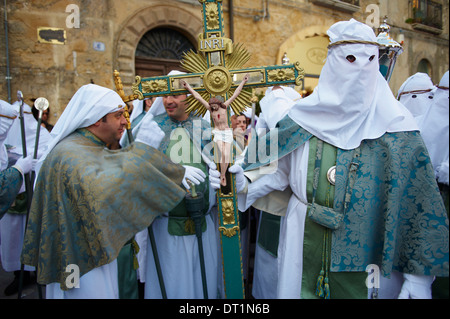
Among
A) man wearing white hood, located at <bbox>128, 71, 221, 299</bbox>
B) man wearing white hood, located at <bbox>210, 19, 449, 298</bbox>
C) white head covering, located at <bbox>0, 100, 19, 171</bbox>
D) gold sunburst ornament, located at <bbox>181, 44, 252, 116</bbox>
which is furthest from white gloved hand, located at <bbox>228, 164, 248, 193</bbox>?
white head covering, located at <bbox>0, 100, 19, 171</bbox>

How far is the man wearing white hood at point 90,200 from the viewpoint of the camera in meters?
1.73

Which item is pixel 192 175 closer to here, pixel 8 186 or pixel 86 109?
pixel 86 109

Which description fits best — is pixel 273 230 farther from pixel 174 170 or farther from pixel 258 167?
pixel 174 170

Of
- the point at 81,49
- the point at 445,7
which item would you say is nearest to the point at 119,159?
the point at 445,7

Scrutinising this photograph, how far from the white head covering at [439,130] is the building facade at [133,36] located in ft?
5.57

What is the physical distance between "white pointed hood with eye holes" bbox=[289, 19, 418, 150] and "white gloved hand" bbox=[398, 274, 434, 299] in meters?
0.83

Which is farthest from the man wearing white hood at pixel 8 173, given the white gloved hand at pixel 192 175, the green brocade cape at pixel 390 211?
the green brocade cape at pixel 390 211

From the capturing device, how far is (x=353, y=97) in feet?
6.23

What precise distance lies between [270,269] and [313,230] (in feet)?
3.39

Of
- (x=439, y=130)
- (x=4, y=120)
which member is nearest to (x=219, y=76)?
(x=4, y=120)

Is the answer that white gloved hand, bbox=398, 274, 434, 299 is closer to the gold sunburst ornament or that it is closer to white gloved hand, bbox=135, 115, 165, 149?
the gold sunburst ornament

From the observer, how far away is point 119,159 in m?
1.82

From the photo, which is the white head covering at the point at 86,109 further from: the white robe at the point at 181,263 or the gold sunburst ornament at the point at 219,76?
the white robe at the point at 181,263

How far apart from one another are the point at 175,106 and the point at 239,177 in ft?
3.88
